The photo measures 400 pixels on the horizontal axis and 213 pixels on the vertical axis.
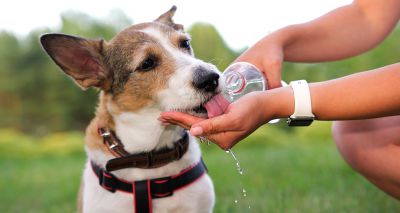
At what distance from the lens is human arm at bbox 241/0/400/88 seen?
3320mm

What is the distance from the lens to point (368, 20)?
133 inches

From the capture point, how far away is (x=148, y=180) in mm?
Result: 3170

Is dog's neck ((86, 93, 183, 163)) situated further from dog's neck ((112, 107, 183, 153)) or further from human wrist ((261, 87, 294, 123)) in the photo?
human wrist ((261, 87, 294, 123))

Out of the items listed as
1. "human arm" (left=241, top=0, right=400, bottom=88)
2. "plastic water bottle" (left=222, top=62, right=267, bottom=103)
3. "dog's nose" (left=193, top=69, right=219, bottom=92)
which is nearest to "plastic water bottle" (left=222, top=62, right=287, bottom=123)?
"plastic water bottle" (left=222, top=62, right=267, bottom=103)

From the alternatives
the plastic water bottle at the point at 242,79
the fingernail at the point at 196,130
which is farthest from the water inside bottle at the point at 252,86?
the fingernail at the point at 196,130

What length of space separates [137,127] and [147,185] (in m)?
0.38

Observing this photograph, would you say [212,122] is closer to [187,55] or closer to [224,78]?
[224,78]

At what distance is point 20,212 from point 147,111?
125 inches

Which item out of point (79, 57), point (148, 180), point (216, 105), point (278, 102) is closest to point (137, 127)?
point (148, 180)

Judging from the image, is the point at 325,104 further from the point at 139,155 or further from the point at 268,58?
the point at 139,155

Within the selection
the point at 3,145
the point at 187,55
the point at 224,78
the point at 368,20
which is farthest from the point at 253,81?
the point at 3,145

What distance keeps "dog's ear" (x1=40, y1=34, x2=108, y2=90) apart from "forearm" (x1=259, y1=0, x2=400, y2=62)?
121 centimetres

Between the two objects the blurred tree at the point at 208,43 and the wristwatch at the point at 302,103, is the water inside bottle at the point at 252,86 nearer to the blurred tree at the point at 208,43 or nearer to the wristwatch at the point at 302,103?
the wristwatch at the point at 302,103

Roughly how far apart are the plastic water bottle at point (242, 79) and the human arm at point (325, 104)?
567mm
